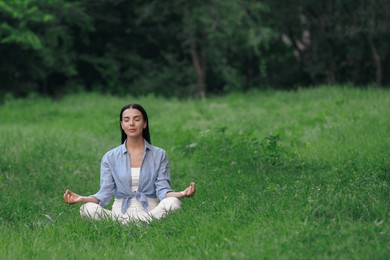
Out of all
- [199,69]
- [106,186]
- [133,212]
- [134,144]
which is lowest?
[133,212]

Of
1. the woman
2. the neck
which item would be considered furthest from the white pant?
the neck

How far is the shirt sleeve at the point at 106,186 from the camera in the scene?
6633 millimetres

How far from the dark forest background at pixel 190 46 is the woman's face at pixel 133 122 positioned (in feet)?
43.6

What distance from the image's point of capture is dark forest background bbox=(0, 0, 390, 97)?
71.0 ft

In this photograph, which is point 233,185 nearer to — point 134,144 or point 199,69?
point 134,144

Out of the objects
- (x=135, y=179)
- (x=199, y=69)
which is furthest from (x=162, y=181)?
(x=199, y=69)

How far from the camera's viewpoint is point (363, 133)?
415 inches

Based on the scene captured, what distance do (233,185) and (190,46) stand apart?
1638cm

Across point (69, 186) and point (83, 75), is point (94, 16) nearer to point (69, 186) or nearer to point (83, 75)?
point (83, 75)

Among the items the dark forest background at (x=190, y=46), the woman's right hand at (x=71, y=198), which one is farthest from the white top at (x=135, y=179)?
the dark forest background at (x=190, y=46)

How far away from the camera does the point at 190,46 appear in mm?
23516

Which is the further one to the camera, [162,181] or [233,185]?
[233,185]

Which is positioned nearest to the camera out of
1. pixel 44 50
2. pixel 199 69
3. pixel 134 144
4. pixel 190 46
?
pixel 134 144

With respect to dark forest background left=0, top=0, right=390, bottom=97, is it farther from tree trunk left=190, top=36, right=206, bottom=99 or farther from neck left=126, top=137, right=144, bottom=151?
neck left=126, top=137, right=144, bottom=151
